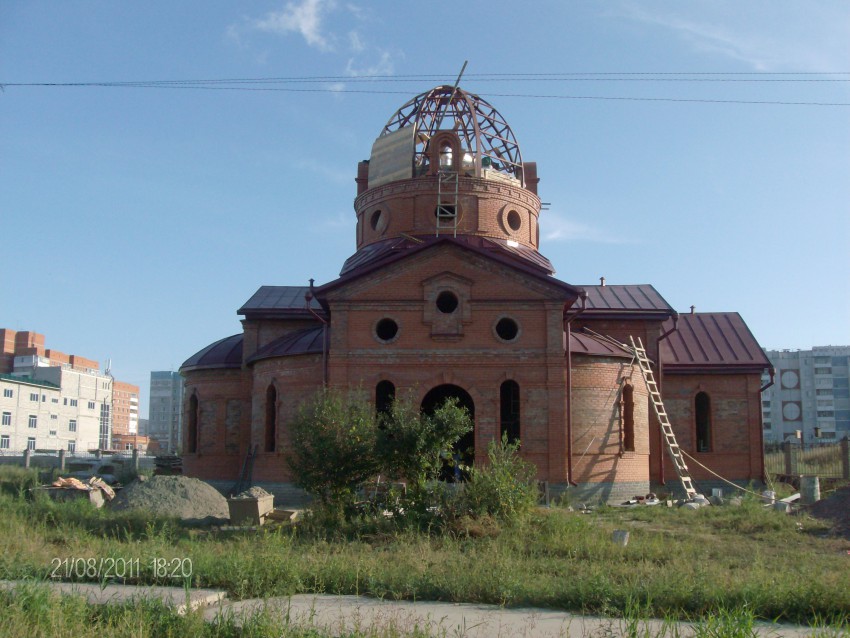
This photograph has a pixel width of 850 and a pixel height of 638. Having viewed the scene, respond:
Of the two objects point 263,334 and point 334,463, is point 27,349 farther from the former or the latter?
point 334,463

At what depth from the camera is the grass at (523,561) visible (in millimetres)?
8273

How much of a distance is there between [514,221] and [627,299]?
174 inches

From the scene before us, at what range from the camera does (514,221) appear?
26203 millimetres

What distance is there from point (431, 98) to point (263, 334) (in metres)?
9.65

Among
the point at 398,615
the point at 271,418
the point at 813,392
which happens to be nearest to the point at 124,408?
the point at 813,392

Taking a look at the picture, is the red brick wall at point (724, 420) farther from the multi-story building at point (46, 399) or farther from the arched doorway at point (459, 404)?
the multi-story building at point (46, 399)

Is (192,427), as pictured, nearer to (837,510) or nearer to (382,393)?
(382,393)

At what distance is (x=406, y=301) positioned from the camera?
67.8 feet

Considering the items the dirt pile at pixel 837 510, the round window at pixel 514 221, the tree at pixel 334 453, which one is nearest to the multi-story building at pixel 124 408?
the round window at pixel 514 221

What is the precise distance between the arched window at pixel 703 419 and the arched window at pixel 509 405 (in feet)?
24.8

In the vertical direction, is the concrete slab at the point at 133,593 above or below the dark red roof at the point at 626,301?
below

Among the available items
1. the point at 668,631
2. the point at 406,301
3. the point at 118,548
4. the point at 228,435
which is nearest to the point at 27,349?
the point at 228,435

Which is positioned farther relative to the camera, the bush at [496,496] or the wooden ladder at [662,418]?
the wooden ladder at [662,418]
